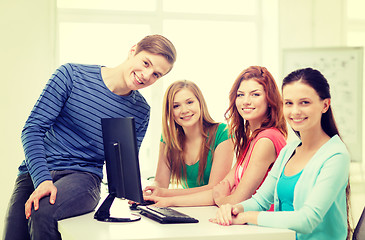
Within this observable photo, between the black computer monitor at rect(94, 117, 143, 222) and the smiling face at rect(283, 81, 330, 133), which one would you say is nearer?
the black computer monitor at rect(94, 117, 143, 222)

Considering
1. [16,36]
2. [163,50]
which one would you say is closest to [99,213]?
[163,50]

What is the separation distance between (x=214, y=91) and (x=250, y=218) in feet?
10.8

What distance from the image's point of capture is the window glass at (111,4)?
14.3 feet

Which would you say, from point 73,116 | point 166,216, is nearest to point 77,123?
point 73,116

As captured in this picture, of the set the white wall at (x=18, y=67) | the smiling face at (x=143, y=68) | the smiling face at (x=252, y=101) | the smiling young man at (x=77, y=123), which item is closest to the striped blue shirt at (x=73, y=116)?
the smiling young man at (x=77, y=123)

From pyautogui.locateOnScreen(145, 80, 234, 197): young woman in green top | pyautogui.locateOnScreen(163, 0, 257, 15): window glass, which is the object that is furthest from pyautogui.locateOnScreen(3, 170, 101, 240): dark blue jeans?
pyautogui.locateOnScreen(163, 0, 257, 15): window glass

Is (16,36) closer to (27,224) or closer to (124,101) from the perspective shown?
(124,101)

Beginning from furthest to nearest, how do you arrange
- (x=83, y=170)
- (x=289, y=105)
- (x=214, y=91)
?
(x=214, y=91)
(x=83, y=170)
(x=289, y=105)

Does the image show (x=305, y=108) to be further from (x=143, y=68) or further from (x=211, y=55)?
(x=211, y=55)

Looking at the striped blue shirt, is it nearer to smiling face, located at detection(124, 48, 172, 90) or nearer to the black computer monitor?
smiling face, located at detection(124, 48, 172, 90)

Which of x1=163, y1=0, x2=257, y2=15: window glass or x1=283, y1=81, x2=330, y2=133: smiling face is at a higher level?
x1=163, y1=0, x2=257, y2=15: window glass

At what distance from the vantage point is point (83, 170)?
182 centimetres

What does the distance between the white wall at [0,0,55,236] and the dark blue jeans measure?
7.62 ft

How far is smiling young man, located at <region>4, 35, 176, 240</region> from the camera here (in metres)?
1.66
